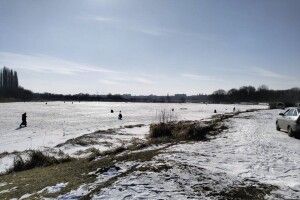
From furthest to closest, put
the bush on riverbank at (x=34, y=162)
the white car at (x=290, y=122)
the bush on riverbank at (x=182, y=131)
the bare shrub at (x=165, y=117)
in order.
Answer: the bare shrub at (x=165, y=117), the white car at (x=290, y=122), the bush on riverbank at (x=182, y=131), the bush on riverbank at (x=34, y=162)

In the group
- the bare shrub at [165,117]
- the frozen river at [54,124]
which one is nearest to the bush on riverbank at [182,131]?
the bare shrub at [165,117]

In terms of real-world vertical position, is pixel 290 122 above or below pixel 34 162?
above

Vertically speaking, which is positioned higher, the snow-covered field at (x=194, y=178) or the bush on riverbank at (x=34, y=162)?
the snow-covered field at (x=194, y=178)

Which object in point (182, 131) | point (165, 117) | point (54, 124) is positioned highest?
point (165, 117)

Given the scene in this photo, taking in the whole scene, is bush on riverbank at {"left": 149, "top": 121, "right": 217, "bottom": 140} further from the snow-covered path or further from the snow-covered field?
the snow-covered field

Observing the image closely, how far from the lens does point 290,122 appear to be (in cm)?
2038

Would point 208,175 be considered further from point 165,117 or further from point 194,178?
point 165,117

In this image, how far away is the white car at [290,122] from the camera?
768 inches

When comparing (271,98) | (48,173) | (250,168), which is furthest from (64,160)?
(271,98)

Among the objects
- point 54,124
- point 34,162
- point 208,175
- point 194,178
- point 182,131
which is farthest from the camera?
point 54,124

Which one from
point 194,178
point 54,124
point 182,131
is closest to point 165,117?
point 182,131

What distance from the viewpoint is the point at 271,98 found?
193 metres

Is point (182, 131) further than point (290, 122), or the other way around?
point (290, 122)

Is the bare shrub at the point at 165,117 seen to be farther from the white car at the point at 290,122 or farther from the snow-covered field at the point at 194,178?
the snow-covered field at the point at 194,178
